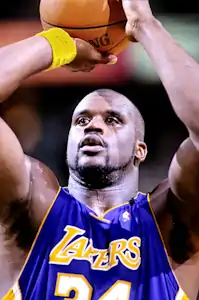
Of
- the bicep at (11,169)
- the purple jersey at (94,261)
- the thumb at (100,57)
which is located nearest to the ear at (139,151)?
the purple jersey at (94,261)

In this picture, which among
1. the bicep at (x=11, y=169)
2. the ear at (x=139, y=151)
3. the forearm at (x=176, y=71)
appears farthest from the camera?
the ear at (x=139, y=151)

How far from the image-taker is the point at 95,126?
72.6 inches

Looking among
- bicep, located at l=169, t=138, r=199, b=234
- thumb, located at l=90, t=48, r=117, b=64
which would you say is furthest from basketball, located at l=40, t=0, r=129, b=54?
bicep, located at l=169, t=138, r=199, b=234

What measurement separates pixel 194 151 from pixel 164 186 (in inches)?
11.2

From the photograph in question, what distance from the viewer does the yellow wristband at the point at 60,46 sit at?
1588 millimetres

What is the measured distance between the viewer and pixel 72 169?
188 cm

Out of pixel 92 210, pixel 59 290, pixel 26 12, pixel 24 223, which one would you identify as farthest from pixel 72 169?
pixel 26 12

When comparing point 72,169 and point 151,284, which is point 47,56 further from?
point 151,284

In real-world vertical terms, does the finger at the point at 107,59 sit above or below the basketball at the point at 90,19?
below

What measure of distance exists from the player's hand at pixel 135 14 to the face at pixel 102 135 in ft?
1.13

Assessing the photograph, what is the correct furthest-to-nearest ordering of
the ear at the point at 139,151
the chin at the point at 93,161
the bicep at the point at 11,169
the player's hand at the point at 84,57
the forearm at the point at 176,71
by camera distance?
the ear at the point at 139,151 < the chin at the point at 93,161 < the player's hand at the point at 84,57 < the bicep at the point at 11,169 < the forearm at the point at 176,71

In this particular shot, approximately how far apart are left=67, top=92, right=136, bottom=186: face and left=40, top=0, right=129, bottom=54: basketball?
9.0 inches

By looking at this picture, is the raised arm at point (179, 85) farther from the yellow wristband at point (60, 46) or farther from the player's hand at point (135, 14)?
the yellow wristband at point (60, 46)

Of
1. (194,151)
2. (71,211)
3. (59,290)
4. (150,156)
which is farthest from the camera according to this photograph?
(150,156)
